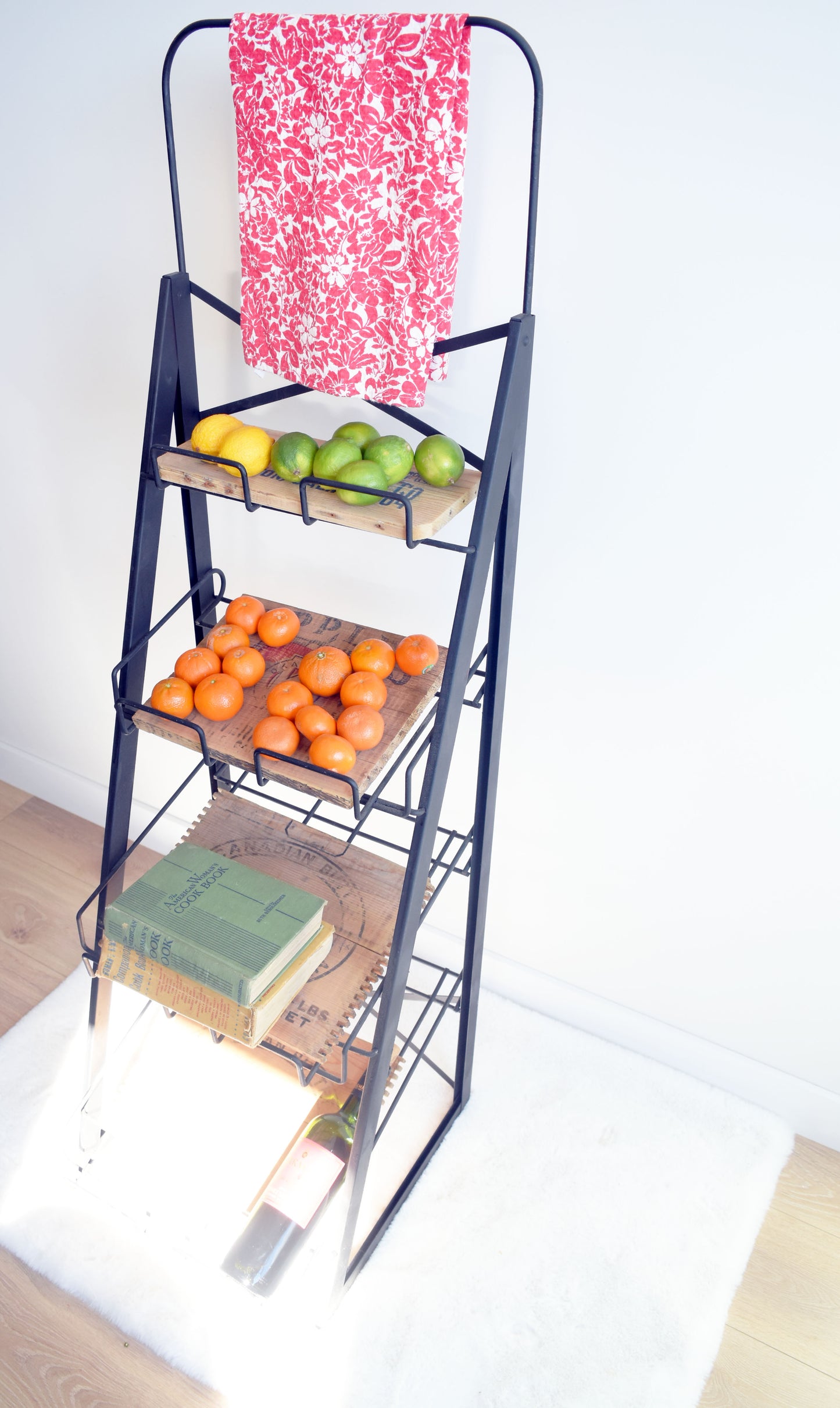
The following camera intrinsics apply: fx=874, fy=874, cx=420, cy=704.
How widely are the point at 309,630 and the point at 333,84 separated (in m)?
0.67

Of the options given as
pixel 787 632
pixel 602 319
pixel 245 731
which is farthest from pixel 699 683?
pixel 245 731

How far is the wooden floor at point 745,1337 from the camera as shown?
136cm

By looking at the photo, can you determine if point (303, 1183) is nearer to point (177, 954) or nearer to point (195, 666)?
point (177, 954)

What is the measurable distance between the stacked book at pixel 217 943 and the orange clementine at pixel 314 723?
0.27 m

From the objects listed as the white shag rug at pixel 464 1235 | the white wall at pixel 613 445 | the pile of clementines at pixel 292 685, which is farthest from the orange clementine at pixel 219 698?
the white shag rug at pixel 464 1235

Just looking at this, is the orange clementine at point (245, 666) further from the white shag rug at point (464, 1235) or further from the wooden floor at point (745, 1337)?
the wooden floor at point (745, 1337)

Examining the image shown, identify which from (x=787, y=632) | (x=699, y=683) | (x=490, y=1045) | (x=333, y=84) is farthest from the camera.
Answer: (x=490, y=1045)

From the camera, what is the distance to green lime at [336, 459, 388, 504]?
972 millimetres

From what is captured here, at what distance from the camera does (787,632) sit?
128 cm

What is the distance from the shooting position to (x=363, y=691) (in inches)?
43.3

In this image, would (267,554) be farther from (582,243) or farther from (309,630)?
(582,243)

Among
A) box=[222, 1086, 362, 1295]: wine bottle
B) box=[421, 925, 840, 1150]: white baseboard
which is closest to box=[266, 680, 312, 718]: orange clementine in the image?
box=[222, 1086, 362, 1295]: wine bottle

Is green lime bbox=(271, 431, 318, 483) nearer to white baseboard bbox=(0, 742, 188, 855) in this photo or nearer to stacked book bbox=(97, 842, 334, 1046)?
stacked book bbox=(97, 842, 334, 1046)

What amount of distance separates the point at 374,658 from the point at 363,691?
0.25 feet
